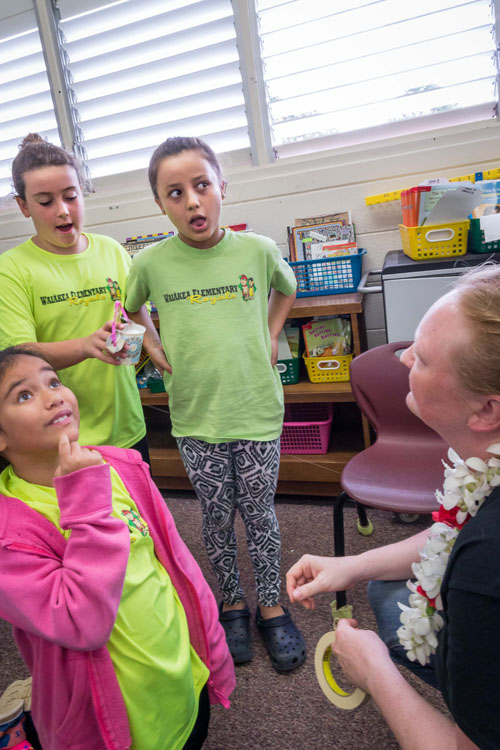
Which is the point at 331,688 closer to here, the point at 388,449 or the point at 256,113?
the point at 388,449

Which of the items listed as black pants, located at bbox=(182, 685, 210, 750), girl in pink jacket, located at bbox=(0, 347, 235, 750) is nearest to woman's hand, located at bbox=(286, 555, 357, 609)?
girl in pink jacket, located at bbox=(0, 347, 235, 750)

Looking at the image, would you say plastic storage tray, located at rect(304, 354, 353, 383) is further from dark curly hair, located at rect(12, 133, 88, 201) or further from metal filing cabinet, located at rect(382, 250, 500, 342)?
dark curly hair, located at rect(12, 133, 88, 201)

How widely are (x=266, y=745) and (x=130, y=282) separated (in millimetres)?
1336

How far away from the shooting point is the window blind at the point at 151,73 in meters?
2.65

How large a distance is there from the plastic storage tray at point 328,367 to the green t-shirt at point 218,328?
819 mm

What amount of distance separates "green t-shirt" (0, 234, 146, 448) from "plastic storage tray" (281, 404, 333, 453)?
38.9 inches

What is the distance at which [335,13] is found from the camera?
2443 millimetres

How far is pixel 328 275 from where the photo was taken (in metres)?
2.39

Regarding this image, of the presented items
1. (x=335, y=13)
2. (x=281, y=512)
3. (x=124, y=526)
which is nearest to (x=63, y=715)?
(x=124, y=526)

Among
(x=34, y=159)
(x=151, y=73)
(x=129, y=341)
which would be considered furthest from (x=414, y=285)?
(x=151, y=73)

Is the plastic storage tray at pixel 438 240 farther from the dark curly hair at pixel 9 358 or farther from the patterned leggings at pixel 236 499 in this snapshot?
the dark curly hair at pixel 9 358

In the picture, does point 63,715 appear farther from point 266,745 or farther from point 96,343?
point 96,343

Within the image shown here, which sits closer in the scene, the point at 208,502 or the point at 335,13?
the point at 208,502

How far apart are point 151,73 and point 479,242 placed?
1.95m
